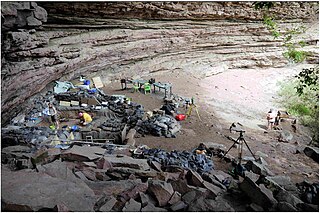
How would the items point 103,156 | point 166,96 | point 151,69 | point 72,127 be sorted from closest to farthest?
point 103,156 < point 72,127 < point 166,96 < point 151,69

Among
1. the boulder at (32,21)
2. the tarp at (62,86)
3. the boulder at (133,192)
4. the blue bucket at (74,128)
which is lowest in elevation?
the boulder at (133,192)

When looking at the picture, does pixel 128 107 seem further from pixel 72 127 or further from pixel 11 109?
pixel 11 109

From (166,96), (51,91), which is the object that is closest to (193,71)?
(166,96)

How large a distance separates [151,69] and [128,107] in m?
6.27

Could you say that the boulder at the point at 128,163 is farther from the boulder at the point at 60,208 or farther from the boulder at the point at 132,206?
the boulder at the point at 60,208

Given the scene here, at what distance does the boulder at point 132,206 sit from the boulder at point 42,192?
0.52m

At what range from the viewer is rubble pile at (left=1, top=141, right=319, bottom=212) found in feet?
15.6

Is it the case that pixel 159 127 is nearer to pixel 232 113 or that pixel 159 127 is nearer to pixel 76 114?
pixel 76 114

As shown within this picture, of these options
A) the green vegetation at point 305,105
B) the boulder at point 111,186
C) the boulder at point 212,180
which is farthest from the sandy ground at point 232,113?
the boulder at point 111,186

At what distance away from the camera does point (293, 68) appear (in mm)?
22516

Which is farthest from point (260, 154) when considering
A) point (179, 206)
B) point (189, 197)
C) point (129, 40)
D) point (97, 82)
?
point (129, 40)

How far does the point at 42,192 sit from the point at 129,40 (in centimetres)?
1167

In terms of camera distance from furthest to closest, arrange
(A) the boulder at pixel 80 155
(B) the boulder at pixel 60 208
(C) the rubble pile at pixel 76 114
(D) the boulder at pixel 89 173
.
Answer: (C) the rubble pile at pixel 76 114
(A) the boulder at pixel 80 155
(D) the boulder at pixel 89 173
(B) the boulder at pixel 60 208

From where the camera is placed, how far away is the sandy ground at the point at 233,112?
895 cm
